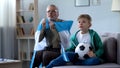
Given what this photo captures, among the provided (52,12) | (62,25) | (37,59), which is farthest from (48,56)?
(52,12)

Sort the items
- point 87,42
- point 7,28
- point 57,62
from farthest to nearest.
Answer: point 7,28, point 87,42, point 57,62

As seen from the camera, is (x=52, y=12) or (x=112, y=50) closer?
(x=112, y=50)

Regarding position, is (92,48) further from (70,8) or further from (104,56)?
(70,8)

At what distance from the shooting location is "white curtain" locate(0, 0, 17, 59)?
516 cm

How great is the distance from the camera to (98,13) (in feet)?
16.0

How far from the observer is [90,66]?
2713 millimetres

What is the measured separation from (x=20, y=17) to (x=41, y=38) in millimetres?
1896

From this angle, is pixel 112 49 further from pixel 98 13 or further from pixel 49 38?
pixel 98 13

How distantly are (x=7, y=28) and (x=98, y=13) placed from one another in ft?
5.95

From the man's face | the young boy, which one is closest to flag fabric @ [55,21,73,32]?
the man's face

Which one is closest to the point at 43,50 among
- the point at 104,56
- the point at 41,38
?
the point at 41,38

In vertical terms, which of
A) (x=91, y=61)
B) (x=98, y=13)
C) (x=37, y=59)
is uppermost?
(x=98, y=13)

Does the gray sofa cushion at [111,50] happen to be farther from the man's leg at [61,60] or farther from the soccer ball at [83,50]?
the man's leg at [61,60]

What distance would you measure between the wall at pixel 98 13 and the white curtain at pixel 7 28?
0.72m
